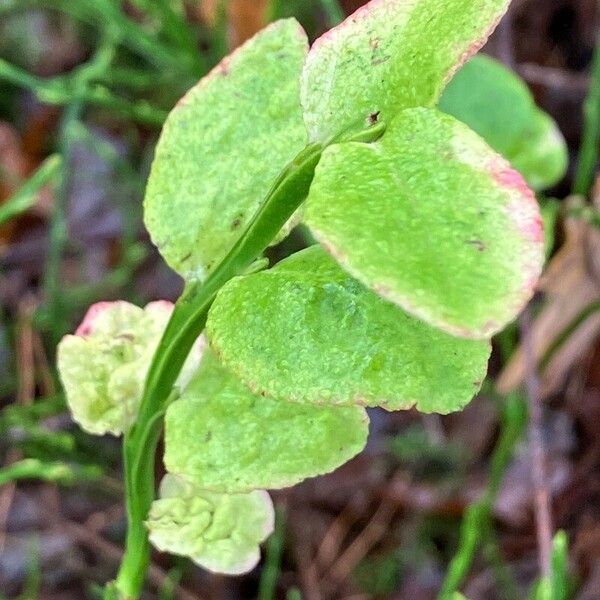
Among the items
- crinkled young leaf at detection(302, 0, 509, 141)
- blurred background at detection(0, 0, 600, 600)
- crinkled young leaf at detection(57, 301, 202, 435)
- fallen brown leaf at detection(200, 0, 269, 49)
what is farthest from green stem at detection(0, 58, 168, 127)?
crinkled young leaf at detection(302, 0, 509, 141)

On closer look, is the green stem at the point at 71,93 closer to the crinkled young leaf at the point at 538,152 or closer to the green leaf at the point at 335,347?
the crinkled young leaf at the point at 538,152

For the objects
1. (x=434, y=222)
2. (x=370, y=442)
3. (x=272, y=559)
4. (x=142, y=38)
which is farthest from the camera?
(x=370, y=442)

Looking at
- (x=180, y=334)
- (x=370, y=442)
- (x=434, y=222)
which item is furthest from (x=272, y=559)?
(x=434, y=222)

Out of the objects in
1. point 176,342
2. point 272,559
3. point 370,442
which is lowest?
point 370,442

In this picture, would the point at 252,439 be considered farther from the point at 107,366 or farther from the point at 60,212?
the point at 60,212

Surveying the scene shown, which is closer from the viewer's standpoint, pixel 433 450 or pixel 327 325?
pixel 327 325

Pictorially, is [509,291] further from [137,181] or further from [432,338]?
[137,181]

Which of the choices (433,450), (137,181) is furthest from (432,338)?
(137,181)
